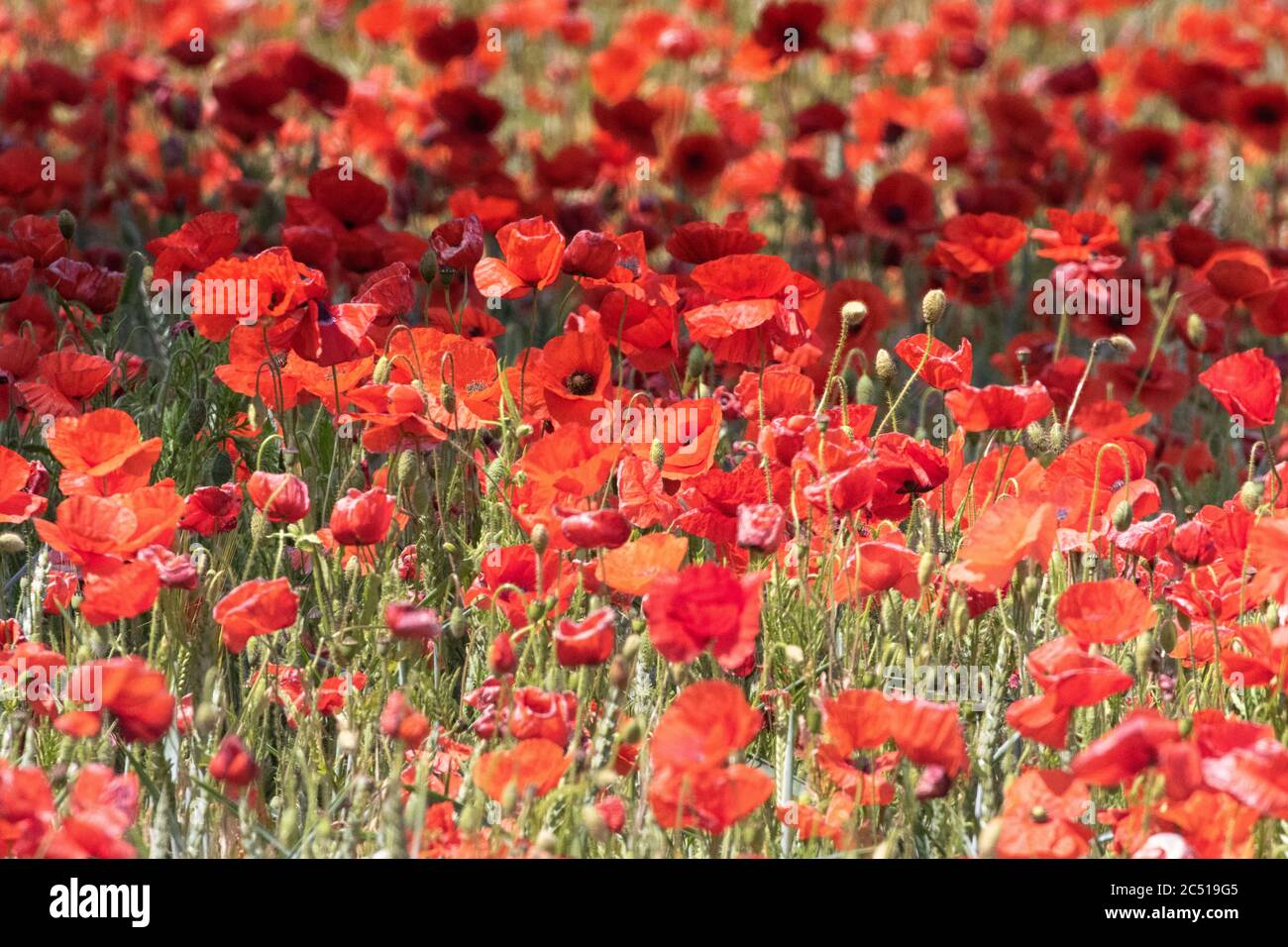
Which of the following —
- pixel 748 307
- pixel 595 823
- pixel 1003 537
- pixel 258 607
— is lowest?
pixel 595 823

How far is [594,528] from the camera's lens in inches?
80.3

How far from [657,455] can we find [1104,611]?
2.15 ft

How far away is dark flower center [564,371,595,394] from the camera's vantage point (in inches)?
107

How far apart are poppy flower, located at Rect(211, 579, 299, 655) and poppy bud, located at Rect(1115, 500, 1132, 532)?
101 centimetres

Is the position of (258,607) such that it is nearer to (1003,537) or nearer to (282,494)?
(282,494)

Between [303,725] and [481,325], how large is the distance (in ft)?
3.68

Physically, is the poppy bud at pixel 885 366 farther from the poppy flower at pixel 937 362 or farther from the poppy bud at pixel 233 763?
the poppy bud at pixel 233 763

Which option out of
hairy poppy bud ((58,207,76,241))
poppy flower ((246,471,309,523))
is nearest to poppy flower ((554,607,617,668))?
poppy flower ((246,471,309,523))

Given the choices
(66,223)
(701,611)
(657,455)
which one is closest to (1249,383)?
(657,455)

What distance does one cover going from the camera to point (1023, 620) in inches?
90.7

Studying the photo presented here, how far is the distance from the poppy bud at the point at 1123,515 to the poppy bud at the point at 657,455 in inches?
23.1
